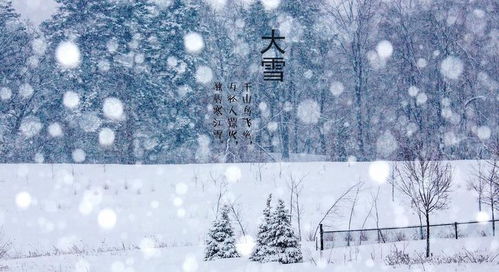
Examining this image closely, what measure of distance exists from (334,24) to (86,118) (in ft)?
60.8

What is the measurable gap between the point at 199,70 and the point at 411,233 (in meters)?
24.4

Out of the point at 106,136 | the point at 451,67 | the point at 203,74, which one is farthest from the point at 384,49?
the point at 106,136

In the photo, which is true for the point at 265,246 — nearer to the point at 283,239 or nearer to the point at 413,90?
the point at 283,239

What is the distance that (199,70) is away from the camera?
40094mm

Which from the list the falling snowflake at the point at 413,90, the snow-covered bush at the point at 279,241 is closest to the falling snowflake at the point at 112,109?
the falling snowflake at the point at 413,90

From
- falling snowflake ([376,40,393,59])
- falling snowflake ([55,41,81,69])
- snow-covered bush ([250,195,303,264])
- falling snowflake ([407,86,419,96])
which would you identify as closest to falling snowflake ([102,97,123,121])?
falling snowflake ([55,41,81,69])

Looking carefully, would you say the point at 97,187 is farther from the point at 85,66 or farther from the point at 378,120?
the point at 378,120

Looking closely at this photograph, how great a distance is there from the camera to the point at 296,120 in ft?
148

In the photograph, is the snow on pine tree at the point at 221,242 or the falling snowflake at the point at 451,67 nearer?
the snow on pine tree at the point at 221,242

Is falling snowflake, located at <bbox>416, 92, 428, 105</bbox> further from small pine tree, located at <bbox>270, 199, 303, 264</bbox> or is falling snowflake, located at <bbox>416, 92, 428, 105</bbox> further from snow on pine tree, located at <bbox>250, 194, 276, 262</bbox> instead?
small pine tree, located at <bbox>270, 199, 303, 264</bbox>

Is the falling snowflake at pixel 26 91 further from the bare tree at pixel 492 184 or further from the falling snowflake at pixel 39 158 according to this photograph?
the bare tree at pixel 492 184

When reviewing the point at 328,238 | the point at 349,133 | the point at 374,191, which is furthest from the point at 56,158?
the point at 328,238

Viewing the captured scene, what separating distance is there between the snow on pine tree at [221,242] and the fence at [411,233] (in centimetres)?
367

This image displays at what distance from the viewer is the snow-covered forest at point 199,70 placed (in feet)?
126
